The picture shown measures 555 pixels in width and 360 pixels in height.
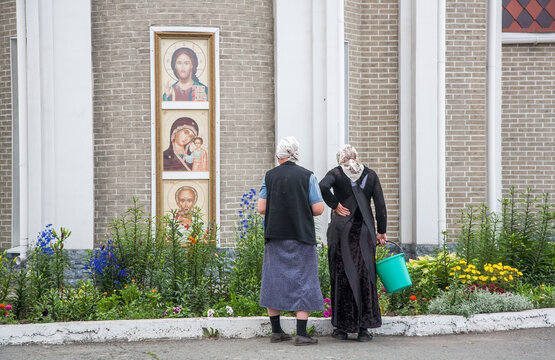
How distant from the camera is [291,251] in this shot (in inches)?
236

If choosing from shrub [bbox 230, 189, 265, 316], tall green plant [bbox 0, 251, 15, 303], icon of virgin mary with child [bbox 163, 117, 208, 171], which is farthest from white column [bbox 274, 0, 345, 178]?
tall green plant [bbox 0, 251, 15, 303]

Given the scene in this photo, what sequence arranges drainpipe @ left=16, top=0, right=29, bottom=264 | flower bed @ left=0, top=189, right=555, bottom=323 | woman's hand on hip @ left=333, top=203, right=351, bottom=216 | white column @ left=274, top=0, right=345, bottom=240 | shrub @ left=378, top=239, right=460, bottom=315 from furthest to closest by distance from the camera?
white column @ left=274, top=0, right=345, bottom=240 → drainpipe @ left=16, top=0, right=29, bottom=264 → shrub @ left=378, top=239, right=460, bottom=315 → flower bed @ left=0, top=189, right=555, bottom=323 → woman's hand on hip @ left=333, top=203, right=351, bottom=216

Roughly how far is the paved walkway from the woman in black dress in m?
0.24

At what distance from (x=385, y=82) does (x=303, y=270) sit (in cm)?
490

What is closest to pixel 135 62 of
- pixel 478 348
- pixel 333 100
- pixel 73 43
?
pixel 73 43

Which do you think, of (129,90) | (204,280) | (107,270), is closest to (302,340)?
(204,280)

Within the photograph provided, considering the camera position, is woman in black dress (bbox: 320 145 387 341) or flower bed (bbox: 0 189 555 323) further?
flower bed (bbox: 0 189 555 323)

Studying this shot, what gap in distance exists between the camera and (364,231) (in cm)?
619

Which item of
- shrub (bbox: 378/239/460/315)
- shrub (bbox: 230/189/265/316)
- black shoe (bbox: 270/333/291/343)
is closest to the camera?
black shoe (bbox: 270/333/291/343)

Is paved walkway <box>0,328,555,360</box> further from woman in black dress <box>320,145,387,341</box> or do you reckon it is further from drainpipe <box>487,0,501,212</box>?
drainpipe <box>487,0,501,212</box>

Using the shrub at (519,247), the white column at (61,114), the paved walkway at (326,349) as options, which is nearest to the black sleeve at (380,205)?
the paved walkway at (326,349)

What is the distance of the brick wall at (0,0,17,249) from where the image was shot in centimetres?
986

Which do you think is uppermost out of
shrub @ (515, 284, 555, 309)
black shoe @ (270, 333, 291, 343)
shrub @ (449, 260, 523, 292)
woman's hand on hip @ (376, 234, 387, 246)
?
woman's hand on hip @ (376, 234, 387, 246)

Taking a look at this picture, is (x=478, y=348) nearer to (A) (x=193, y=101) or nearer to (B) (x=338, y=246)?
(B) (x=338, y=246)
